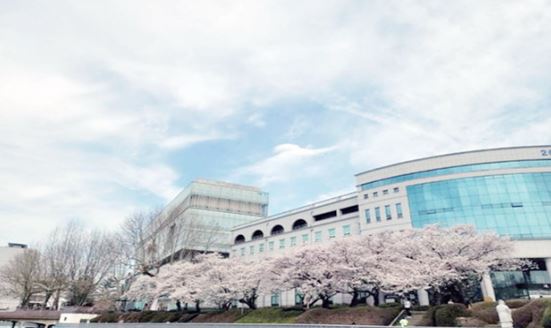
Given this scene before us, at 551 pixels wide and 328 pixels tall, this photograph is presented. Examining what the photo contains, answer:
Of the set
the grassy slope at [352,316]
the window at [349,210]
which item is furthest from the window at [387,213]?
the grassy slope at [352,316]

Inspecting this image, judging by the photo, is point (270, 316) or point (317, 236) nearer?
point (270, 316)

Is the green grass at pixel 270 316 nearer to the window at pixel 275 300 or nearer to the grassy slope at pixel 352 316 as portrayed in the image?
the grassy slope at pixel 352 316

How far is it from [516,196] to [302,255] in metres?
25.0

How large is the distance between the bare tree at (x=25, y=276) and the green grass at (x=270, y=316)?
38711 mm

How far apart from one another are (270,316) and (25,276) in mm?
44001

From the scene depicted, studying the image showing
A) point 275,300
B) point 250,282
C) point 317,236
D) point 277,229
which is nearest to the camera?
point 250,282

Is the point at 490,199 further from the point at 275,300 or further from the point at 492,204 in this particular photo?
the point at 275,300

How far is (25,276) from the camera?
54.5 metres

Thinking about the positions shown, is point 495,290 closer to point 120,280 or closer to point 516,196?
point 516,196

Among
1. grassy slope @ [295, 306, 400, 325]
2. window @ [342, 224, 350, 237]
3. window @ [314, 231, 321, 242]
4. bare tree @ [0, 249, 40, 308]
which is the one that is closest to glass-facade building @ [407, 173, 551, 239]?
window @ [342, 224, 350, 237]

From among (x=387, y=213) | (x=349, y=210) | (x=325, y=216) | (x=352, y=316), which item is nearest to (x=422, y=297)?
(x=387, y=213)

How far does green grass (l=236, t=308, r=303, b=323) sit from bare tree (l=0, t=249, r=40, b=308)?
38711mm

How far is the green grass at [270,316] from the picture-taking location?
27.8 metres

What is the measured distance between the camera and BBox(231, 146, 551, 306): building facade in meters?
37.2
